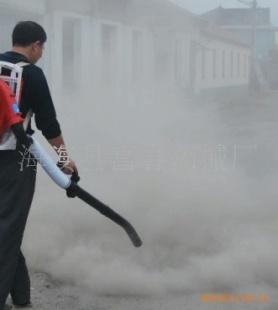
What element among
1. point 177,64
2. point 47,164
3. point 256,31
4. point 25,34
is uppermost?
point 256,31

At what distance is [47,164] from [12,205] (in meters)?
0.21

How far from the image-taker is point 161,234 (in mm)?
3131

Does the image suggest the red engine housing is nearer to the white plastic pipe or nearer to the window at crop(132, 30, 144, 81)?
the white plastic pipe

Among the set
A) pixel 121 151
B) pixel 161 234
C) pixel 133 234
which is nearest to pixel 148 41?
pixel 121 151

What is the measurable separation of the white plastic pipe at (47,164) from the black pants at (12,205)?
0.04m

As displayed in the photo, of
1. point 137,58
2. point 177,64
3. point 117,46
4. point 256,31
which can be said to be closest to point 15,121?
point 137,58

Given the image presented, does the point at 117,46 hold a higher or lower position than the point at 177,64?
higher

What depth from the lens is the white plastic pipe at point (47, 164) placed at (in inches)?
88.0

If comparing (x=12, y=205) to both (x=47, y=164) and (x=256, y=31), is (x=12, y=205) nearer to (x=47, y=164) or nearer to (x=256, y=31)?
(x=47, y=164)

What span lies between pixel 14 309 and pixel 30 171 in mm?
632

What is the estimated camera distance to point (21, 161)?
7.32 feet

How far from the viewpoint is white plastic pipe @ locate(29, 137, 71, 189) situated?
224cm

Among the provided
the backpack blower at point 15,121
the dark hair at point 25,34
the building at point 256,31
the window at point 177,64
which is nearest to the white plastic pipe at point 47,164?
the backpack blower at point 15,121

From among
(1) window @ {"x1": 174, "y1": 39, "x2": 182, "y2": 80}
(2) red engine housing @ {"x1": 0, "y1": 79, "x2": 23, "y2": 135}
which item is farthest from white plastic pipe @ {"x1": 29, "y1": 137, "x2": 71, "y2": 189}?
(1) window @ {"x1": 174, "y1": 39, "x2": 182, "y2": 80}
